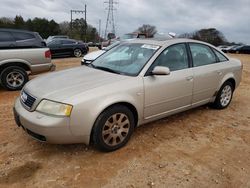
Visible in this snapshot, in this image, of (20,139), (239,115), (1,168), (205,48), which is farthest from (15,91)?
(239,115)

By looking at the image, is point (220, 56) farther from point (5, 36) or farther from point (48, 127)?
point (5, 36)

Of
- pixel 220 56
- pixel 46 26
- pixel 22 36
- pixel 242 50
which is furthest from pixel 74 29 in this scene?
pixel 220 56

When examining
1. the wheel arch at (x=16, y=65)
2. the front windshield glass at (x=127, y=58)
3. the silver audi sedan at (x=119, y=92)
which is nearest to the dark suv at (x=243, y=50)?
the silver audi sedan at (x=119, y=92)

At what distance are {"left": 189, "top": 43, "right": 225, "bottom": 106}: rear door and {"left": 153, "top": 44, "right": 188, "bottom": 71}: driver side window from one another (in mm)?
227

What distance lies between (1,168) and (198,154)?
2556 mm

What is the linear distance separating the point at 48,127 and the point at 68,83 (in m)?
0.73

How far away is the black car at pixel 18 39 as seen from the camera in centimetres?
717

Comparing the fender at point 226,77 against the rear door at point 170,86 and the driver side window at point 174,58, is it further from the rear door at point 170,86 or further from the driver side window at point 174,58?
the driver side window at point 174,58

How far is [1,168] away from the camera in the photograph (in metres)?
3.17

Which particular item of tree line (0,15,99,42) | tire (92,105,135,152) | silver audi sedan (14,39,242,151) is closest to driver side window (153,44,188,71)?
silver audi sedan (14,39,242,151)

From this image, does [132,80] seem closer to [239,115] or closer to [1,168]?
[1,168]

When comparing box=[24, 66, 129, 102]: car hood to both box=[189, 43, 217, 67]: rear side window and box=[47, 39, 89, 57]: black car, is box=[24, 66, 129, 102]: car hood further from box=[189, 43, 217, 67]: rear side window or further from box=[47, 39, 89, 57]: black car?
box=[47, 39, 89, 57]: black car

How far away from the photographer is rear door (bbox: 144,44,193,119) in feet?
12.6

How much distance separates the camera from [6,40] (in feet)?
23.9
